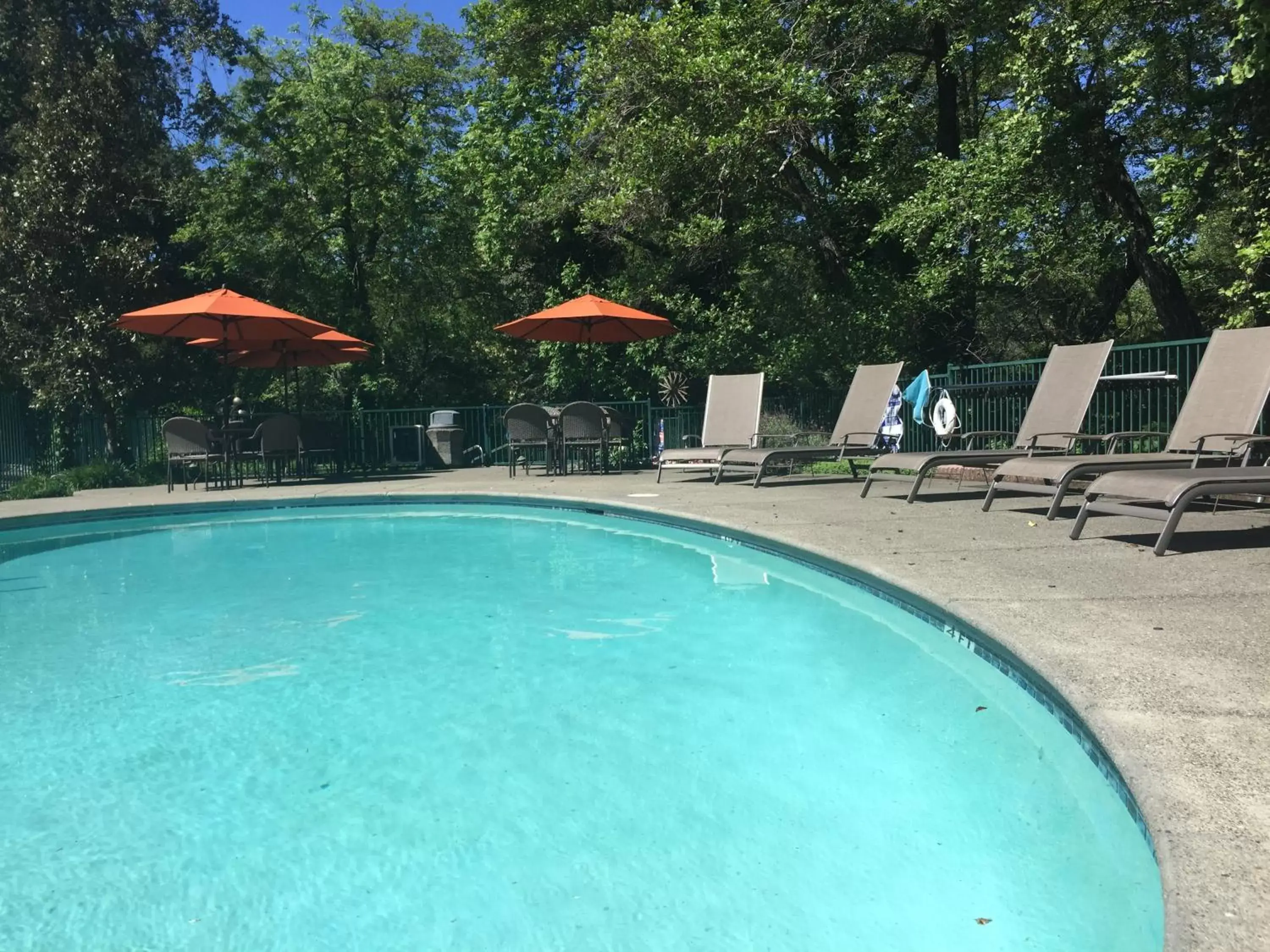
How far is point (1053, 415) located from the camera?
7.86m

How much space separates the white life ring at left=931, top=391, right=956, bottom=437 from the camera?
11109 millimetres

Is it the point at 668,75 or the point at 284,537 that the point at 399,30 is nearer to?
the point at 668,75

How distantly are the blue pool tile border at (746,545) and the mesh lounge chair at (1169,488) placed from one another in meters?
1.45

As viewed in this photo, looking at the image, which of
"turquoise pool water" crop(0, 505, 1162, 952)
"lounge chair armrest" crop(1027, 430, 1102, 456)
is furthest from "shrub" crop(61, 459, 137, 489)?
"lounge chair armrest" crop(1027, 430, 1102, 456)

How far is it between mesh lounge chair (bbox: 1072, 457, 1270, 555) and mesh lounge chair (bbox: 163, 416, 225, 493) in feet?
37.0

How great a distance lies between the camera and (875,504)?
8.19m

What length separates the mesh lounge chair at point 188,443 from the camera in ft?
41.6

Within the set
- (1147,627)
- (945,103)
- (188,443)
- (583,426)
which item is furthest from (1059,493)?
(188,443)

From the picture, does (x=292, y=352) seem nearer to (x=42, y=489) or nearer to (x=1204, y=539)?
(x=42, y=489)

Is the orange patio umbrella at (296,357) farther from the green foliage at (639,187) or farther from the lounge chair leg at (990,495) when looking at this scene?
the lounge chair leg at (990,495)

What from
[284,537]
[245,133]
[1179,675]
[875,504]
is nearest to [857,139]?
[875,504]

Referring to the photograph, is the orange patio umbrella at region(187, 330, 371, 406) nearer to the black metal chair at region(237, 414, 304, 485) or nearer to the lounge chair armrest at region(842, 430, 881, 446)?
the black metal chair at region(237, 414, 304, 485)

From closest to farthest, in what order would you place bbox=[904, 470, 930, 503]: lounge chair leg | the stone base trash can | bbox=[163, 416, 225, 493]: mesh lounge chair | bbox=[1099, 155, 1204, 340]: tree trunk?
bbox=[904, 470, 930, 503]: lounge chair leg, bbox=[1099, 155, 1204, 340]: tree trunk, bbox=[163, 416, 225, 493]: mesh lounge chair, the stone base trash can

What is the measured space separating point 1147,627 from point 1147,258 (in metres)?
10.9
